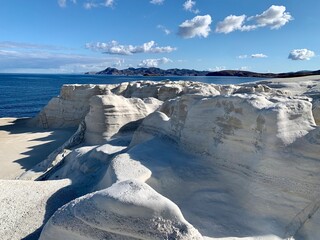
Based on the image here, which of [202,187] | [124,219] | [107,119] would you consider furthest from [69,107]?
[124,219]

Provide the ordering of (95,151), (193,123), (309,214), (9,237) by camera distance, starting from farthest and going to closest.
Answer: (95,151)
(193,123)
(9,237)
(309,214)

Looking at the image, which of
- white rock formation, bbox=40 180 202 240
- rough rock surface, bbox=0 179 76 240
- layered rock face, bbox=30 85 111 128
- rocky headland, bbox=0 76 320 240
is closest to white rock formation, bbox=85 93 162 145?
rocky headland, bbox=0 76 320 240

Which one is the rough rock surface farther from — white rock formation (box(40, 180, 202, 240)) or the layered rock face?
the layered rock face

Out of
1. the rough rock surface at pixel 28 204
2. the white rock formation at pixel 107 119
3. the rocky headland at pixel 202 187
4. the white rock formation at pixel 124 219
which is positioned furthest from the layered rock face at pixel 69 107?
the white rock formation at pixel 124 219

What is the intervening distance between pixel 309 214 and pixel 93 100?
977 cm

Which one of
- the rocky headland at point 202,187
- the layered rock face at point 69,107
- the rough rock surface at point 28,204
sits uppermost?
the rocky headland at point 202,187

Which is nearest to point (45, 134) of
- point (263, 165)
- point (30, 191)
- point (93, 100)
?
point (93, 100)

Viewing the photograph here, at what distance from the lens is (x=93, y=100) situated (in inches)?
501

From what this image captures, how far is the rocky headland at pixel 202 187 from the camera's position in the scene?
3.79 metres

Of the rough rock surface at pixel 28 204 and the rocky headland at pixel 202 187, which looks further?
the rough rock surface at pixel 28 204

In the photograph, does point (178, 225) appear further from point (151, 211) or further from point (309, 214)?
point (309, 214)

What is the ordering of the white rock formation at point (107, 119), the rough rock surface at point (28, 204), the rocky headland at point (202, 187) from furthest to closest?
the white rock formation at point (107, 119) → the rough rock surface at point (28, 204) → the rocky headland at point (202, 187)

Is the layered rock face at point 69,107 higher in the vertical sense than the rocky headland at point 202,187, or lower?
lower

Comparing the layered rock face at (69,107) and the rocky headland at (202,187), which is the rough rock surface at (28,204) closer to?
the rocky headland at (202,187)
